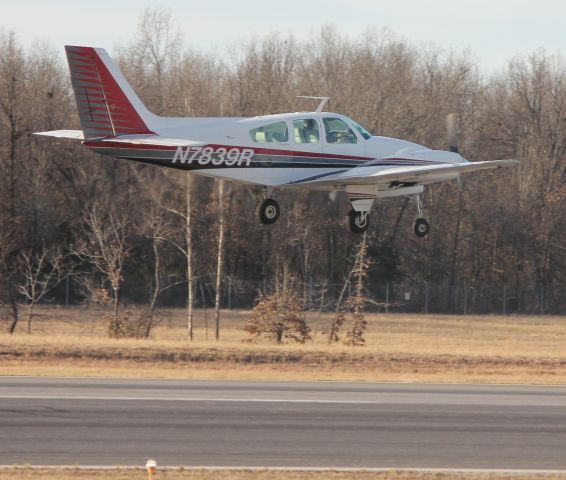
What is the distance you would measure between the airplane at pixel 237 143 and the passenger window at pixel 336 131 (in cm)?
2

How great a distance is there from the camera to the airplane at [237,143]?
2448cm

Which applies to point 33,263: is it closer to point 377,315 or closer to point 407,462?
point 377,315

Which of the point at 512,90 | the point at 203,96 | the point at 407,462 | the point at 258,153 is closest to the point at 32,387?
the point at 258,153

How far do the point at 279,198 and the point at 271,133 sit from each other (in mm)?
25802

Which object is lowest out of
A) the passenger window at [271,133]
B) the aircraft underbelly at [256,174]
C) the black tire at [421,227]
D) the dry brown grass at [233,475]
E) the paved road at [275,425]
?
the dry brown grass at [233,475]

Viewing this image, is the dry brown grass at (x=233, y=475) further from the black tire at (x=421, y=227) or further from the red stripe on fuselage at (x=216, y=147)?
the black tire at (x=421, y=227)

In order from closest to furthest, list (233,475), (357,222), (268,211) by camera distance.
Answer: (233,475) < (268,211) < (357,222)

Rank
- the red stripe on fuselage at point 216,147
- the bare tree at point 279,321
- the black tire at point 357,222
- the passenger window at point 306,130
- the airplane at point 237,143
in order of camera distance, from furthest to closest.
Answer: the bare tree at point 279,321, the black tire at point 357,222, the passenger window at point 306,130, the airplane at point 237,143, the red stripe on fuselage at point 216,147

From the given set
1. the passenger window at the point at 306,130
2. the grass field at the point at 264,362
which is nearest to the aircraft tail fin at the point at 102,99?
the passenger window at the point at 306,130

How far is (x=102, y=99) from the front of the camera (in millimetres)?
24812

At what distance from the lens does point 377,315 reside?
59844mm

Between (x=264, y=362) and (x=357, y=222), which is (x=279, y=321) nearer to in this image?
(x=264, y=362)

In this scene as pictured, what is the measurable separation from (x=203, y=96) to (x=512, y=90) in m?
28.7

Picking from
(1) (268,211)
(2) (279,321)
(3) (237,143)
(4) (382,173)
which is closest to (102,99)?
(3) (237,143)
